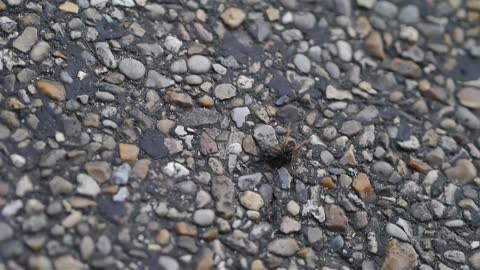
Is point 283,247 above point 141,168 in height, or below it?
below

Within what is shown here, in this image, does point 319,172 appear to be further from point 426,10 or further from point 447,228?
point 426,10

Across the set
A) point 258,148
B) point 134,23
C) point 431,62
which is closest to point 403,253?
point 258,148

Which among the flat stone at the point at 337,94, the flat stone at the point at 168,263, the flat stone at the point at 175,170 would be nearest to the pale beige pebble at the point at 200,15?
the flat stone at the point at 337,94

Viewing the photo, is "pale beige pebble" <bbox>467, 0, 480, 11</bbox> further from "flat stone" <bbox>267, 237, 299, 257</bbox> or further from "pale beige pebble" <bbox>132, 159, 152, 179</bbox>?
"pale beige pebble" <bbox>132, 159, 152, 179</bbox>

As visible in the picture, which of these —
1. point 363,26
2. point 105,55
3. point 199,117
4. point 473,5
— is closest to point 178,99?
point 199,117

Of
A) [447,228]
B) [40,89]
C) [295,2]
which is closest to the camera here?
[40,89]

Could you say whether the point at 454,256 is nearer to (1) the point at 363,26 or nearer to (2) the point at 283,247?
(2) the point at 283,247
